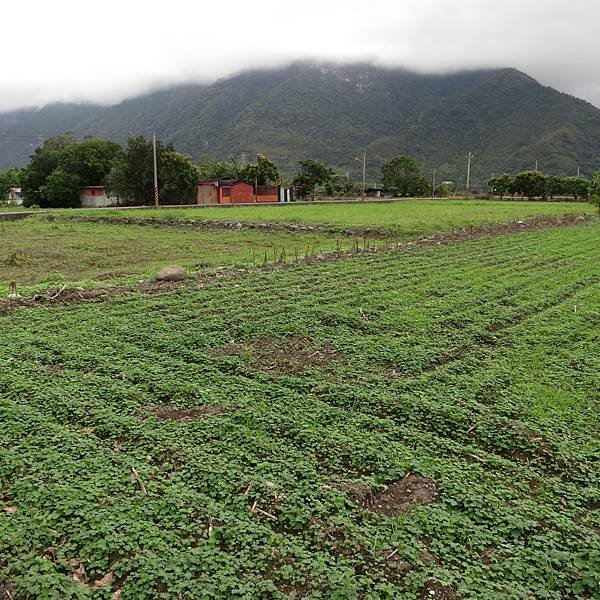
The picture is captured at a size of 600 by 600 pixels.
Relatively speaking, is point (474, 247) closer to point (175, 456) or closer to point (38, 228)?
point (175, 456)

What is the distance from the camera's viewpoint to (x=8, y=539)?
3.75m

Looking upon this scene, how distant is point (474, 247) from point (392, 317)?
10.4m

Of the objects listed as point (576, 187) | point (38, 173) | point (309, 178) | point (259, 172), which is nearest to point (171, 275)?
point (259, 172)

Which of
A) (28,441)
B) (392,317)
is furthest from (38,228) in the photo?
(28,441)

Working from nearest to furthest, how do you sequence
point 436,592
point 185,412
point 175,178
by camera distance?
1. point 436,592
2. point 185,412
3. point 175,178

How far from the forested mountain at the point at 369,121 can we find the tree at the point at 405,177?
24.1 meters

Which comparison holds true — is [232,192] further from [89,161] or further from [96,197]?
[89,161]

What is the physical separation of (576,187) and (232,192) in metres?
39.7

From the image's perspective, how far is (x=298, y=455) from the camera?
15.8ft

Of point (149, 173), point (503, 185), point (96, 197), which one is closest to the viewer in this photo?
point (149, 173)

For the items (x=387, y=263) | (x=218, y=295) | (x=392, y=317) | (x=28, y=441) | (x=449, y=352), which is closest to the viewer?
(x=28, y=441)

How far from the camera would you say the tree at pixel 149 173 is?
A: 1887 inches

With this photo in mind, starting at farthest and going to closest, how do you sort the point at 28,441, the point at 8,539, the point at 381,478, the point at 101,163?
the point at 101,163, the point at 28,441, the point at 381,478, the point at 8,539

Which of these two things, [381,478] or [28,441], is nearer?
[381,478]
